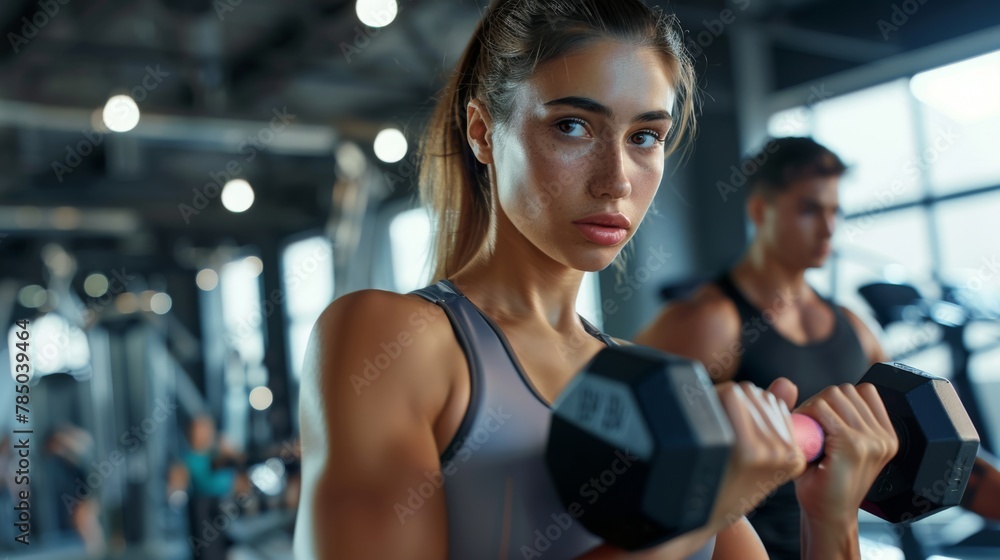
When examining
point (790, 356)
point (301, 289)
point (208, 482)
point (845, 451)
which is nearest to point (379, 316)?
point (845, 451)

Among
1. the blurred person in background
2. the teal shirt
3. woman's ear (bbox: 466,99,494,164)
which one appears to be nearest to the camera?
woman's ear (bbox: 466,99,494,164)

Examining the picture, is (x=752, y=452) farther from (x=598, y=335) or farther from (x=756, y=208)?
(x=756, y=208)

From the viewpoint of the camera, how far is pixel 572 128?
94cm

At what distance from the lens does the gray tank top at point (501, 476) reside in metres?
0.86

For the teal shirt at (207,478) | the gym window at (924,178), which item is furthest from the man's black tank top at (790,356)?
the teal shirt at (207,478)

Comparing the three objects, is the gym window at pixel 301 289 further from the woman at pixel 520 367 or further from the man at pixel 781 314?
the woman at pixel 520 367

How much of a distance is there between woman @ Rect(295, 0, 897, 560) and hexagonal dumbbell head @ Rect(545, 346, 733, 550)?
4cm

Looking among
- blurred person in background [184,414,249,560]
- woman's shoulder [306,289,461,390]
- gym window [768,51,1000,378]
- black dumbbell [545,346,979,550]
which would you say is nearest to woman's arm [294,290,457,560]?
woman's shoulder [306,289,461,390]

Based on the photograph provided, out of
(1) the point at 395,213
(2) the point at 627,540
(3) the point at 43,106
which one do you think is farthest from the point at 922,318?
(1) the point at 395,213

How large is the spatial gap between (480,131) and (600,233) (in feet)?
A: 0.75

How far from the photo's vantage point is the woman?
0.81 m

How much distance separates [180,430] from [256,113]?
143 inches

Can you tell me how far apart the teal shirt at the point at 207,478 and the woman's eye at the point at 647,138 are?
4.37 meters

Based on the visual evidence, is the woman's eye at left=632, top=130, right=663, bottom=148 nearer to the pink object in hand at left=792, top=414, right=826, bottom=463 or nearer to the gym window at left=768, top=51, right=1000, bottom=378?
the pink object in hand at left=792, top=414, right=826, bottom=463
